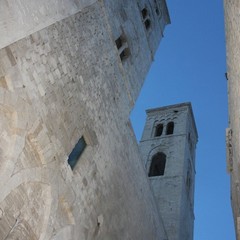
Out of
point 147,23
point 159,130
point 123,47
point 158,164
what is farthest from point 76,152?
point 159,130

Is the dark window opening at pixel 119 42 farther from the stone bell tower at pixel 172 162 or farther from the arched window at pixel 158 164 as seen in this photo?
the arched window at pixel 158 164

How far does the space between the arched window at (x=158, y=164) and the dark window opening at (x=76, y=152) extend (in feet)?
47.5

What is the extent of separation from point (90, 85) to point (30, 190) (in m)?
3.05

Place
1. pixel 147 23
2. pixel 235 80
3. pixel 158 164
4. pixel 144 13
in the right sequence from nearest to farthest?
pixel 235 80 → pixel 144 13 → pixel 147 23 → pixel 158 164

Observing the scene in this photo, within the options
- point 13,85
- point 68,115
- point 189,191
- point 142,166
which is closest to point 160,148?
point 189,191

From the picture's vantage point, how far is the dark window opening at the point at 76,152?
6.54m

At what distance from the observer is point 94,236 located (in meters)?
7.07

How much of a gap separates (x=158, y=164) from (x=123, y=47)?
1206 cm

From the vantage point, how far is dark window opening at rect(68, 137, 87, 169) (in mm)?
6536

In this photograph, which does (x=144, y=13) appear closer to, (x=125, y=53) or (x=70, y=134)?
(x=125, y=53)

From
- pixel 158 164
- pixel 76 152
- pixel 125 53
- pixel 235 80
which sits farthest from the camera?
pixel 158 164

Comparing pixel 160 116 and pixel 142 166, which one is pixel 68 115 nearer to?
pixel 142 166

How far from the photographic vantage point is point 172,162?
806 inches

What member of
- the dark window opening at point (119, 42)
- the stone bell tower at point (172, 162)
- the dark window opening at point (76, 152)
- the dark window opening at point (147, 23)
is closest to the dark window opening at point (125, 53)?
the dark window opening at point (119, 42)
